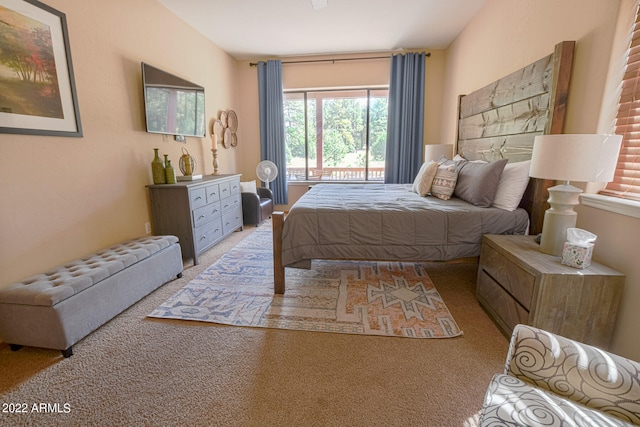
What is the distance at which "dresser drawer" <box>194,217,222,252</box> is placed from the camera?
299 centimetres

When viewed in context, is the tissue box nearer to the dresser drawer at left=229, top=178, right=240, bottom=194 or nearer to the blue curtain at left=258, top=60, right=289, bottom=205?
the dresser drawer at left=229, top=178, right=240, bottom=194

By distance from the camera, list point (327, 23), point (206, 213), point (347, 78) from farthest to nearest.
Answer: point (347, 78) → point (327, 23) → point (206, 213)

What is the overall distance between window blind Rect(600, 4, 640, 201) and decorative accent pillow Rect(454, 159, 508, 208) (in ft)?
2.50

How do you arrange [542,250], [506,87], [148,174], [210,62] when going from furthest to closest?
[210,62], [148,174], [506,87], [542,250]

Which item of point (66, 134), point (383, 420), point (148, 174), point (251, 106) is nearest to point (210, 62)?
point (251, 106)

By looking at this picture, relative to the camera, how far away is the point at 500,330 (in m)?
1.83

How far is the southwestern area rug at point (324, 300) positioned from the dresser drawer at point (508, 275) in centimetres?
41

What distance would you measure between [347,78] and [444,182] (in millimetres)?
2899

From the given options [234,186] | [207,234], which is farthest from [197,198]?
[234,186]

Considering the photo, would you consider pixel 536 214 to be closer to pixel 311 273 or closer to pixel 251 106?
pixel 311 273

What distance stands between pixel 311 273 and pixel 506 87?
2508mm

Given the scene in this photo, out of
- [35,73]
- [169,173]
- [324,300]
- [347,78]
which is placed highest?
[347,78]

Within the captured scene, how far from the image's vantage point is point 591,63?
5.71 feet

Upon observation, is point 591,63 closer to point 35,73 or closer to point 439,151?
point 439,151
